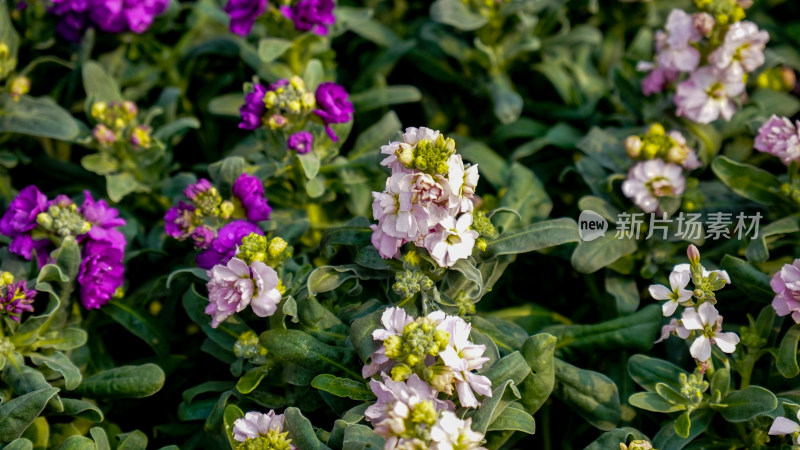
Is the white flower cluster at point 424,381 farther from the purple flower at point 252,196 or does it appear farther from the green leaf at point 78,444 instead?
the green leaf at point 78,444

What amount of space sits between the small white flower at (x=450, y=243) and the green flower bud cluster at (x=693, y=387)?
71 cm

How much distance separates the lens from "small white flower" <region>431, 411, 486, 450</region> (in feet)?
5.98

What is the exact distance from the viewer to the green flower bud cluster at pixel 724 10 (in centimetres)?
279

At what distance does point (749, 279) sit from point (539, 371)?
0.78 metres

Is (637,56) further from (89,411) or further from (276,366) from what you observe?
(89,411)

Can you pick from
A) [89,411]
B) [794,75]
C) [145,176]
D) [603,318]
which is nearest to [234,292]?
[89,411]

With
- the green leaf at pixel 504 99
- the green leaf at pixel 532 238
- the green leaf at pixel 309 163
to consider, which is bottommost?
the green leaf at pixel 532 238

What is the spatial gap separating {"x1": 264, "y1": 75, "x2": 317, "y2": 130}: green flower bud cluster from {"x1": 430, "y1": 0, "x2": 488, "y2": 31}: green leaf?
784 mm

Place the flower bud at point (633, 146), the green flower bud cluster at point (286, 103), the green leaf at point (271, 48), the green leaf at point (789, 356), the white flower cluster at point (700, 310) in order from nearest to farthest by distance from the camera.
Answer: the white flower cluster at point (700, 310) → the green leaf at point (789, 356) → the green flower bud cluster at point (286, 103) → the flower bud at point (633, 146) → the green leaf at point (271, 48)

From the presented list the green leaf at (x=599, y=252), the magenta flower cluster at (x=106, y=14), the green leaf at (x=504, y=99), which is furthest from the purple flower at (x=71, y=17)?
the green leaf at (x=599, y=252)

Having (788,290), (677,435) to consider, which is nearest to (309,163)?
(677,435)

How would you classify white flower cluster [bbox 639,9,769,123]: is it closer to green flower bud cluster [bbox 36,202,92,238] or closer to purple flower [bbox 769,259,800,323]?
purple flower [bbox 769,259,800,323]

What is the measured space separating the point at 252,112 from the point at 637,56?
1.67 metres

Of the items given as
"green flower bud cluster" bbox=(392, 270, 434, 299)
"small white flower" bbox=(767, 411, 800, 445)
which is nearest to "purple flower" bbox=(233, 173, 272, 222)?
"green flower bud cluster" bbox=(392, 270, 434, 299)
